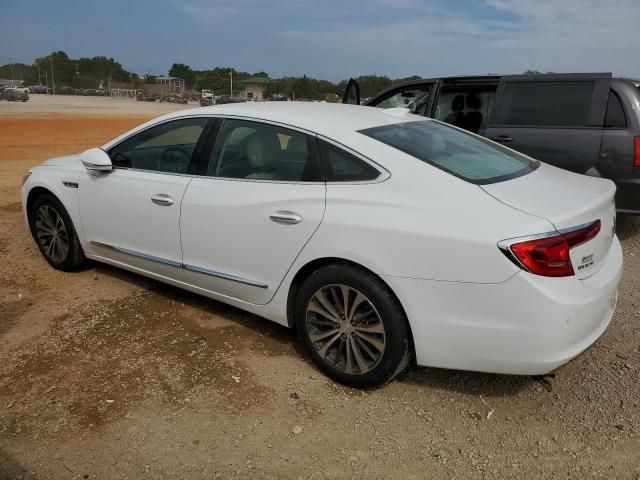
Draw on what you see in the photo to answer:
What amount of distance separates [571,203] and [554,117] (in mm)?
3458

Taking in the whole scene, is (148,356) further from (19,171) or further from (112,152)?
(19,171)

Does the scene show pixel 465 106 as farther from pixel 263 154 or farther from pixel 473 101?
pixel 263 154

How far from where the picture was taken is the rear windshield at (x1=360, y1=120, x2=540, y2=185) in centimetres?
307

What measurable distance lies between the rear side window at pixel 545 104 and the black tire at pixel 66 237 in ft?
15.1

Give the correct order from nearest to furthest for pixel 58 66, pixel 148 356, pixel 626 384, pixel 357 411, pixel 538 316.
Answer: pixel 538 316 < pixel 357 411 < pixel 626 384 < pixel 148 356 < pixel 58 66

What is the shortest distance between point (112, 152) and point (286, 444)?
278 cm

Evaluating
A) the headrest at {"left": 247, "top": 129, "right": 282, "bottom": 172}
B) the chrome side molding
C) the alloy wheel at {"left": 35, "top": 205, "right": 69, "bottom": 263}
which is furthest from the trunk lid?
the alloy wheel at {"left": 35, "top": 205, "right": 69, "bottom": 263}

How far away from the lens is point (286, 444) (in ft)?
8.96

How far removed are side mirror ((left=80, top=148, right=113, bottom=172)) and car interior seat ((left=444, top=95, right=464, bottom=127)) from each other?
4.51m

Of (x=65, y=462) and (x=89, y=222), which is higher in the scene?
(x=89, y=222)

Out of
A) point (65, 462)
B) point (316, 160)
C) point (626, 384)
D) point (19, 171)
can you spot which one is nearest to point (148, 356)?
point (65, 462)

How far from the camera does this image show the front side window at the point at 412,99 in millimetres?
7168

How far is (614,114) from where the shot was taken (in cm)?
547

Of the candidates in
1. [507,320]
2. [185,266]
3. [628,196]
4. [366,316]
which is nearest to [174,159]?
[185,266]
